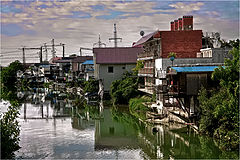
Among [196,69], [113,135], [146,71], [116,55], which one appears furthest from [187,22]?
[116,55]

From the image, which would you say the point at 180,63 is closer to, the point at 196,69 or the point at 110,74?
the point at 196,69

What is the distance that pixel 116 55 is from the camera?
54.7 meters

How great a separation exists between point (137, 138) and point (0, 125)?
1037 centimetres

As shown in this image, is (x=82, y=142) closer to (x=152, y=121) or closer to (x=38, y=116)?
(x=152, y=121)

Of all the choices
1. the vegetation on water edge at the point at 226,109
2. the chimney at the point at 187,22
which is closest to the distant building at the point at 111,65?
the chimney at the point at 187,22

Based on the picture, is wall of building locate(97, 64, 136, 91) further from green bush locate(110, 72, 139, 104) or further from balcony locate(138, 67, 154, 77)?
balcony locate(138, 67, 154, 77)

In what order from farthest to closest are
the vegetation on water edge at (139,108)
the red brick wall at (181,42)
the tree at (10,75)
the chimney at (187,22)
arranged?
the tree at (10,75), the chimney at (187,22), the red brick wall at (181,42), the vegetation on water edge at (139,108)

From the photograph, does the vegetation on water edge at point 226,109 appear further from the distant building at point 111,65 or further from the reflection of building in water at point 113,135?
the distant building at point 111,65

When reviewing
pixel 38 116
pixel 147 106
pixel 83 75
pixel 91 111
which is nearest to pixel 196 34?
pixel 147 106

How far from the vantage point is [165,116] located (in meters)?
30.6

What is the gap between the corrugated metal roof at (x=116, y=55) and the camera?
53.3 meters

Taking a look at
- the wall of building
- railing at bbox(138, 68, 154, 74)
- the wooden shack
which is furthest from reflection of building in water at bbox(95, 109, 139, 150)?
the wall of building

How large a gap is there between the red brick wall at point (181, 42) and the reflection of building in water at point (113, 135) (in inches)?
381

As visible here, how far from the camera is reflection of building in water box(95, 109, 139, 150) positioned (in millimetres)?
24358
